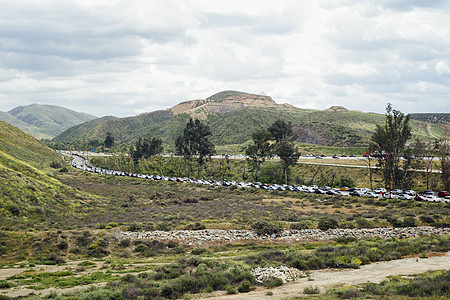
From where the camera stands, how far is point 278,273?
1994 cm

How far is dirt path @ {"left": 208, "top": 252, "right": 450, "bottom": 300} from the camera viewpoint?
667 inches

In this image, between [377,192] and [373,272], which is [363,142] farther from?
[373,272]

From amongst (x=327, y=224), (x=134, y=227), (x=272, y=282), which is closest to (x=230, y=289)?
(x=272, y=282)

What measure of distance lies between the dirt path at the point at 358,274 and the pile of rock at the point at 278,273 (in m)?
0.64

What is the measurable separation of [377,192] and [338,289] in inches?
2016

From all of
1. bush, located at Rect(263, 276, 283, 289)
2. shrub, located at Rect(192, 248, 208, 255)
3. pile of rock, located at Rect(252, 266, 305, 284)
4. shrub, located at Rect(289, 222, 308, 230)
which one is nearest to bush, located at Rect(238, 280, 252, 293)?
bush, located at Rect(263, 276, 283, 289)

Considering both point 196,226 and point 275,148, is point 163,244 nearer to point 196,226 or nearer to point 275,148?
point 196,226

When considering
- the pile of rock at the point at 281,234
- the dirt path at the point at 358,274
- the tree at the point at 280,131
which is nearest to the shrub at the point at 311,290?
the dirt path at the point at 358,274

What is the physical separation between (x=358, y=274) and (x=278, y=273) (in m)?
5.25

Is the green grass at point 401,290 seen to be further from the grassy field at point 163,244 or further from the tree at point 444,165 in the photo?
the tree at point 444,165

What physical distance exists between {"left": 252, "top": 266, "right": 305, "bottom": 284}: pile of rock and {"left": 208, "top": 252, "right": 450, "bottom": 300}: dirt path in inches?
25.2

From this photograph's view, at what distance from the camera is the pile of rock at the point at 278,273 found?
64.2ft

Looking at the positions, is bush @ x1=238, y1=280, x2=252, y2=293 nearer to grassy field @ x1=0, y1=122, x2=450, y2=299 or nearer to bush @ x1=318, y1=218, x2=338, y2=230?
grassy field @ x1=0, y1=122, x2=450, y2=299

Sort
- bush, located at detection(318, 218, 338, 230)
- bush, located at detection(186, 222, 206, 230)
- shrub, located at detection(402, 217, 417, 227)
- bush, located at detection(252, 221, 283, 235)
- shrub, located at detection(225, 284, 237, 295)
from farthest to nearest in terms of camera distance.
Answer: bush, located at detection(318, 218, 338, 230) → shrub, located at detection(402, 217, 417, 227) → bush, located at detection(186, 222, 206, 230) → bush, located at detection(252, 221, 283, 235) → shrub, located at detection(225, 284, 237, 295)
